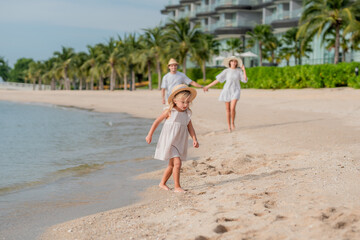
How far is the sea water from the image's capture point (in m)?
4.96

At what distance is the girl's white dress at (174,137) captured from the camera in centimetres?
539

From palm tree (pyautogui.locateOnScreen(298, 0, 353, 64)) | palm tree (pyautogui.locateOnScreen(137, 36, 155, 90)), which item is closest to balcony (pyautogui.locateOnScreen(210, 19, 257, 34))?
palm tree (pyautogui.locateOnScreen(137, 36, 155, 90))

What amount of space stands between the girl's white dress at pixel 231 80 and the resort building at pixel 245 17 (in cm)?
3308

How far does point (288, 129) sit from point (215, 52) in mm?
45124

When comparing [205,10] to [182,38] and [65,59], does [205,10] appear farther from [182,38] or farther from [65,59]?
[65,59]

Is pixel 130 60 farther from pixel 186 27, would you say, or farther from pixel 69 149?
pixel 69 149

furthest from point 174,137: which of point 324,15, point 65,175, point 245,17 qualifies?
point 245,17

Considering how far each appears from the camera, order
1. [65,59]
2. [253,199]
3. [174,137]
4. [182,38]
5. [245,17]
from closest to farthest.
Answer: [253,199], [174,137], [182,38], [245,17], [65,59]

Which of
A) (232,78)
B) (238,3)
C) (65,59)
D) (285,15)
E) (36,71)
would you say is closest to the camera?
(232,78)

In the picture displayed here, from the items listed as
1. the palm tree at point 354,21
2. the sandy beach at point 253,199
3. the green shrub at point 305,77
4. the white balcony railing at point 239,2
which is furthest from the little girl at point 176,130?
the white balcony railing at point 239,2

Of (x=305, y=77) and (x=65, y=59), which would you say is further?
(x=65, y=59)

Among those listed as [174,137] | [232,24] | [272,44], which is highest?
[232,24]

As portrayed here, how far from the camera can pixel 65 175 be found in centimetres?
746

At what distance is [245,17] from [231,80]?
173ft
